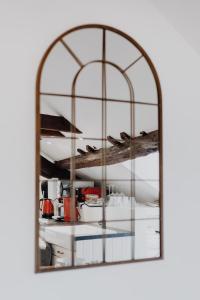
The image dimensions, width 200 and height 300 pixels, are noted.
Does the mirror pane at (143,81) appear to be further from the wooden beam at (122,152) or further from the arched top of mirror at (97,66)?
the wooden beam at (122,152)

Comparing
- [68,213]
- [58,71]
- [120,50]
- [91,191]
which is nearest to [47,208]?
[68,213]

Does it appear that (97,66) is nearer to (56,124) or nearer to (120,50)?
(120,50)

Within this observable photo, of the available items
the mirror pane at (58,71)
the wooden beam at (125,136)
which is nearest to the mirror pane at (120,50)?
the mirror pane at (58,71)

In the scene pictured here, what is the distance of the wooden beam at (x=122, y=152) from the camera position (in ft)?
8.08

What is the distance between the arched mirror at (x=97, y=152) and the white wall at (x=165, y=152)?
0.06 metres

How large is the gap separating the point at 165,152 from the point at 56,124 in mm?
718

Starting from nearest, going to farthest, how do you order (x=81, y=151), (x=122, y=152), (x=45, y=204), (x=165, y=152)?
1. (x=45, y=204)
2. (x=81, y=151)
3. (x=122, y=152)
4. (x=165, y=152)

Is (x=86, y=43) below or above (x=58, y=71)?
above

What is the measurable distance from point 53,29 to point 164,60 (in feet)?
2.41

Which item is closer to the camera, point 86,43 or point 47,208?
point 47,208

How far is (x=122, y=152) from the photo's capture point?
258 cm

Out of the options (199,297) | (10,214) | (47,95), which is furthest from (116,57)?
(199,297)

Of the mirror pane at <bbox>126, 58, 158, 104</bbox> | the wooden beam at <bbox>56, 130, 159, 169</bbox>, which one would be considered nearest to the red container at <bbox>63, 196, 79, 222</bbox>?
the wooden beam at <bbox>56, 130, 159, 169</bbox>

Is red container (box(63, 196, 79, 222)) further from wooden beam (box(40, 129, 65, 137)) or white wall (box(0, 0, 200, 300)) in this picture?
wooden beam (box(40, 129, 65, 137))
